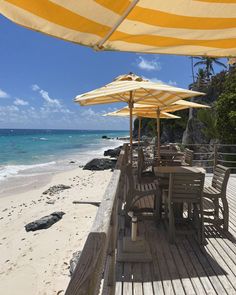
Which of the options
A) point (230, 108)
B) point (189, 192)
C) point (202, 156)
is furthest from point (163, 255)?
point (202, 156)

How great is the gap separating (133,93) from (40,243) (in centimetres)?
398

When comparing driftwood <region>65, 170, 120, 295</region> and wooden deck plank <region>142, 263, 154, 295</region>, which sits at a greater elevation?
driftwood <region>65, 170, 120, 295</region>

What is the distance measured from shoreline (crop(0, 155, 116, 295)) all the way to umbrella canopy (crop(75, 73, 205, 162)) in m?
3.05

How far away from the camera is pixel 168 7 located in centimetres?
166

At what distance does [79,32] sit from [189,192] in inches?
118

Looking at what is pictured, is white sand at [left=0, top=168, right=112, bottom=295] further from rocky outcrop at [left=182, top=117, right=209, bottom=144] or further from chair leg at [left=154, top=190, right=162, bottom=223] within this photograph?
rocky outcrop at [left=182, top=117, right=209, bottom=144]

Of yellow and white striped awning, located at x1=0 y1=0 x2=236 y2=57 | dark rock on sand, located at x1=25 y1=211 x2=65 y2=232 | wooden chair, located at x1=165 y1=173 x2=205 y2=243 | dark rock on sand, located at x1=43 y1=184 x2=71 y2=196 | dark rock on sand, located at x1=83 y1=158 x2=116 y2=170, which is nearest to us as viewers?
yellow and white striped awning, located at x1=0 y1=0 x2=236 y2=57

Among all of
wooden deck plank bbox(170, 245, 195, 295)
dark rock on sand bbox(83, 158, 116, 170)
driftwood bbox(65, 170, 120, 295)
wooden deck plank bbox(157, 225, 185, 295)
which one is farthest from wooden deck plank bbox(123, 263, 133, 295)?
dark rock on sand bbox(83, 158, 116, 170)

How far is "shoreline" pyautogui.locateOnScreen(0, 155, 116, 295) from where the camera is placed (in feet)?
17.0

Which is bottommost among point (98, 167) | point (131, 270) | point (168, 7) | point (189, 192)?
point (98, 167)

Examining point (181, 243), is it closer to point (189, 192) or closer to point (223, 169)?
point (189, 192)

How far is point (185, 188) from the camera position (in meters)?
4.20

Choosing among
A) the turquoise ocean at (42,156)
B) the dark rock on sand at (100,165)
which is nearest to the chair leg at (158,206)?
the turquoise ocean at (42,156)

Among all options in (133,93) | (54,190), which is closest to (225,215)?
(133,93)
